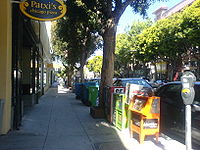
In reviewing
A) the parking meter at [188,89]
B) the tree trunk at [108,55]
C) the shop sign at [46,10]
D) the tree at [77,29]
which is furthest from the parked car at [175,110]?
the tree at [77,29]

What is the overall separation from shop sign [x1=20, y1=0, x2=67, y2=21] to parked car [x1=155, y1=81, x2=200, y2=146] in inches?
150

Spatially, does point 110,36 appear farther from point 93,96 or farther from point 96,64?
point 96,64

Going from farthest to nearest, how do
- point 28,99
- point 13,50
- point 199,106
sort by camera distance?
point 28,99 < point 13,50 < point 199,106

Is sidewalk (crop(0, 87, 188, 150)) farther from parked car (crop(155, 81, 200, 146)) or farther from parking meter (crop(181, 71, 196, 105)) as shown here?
parking meter (crop(181, 71, 196, 105))

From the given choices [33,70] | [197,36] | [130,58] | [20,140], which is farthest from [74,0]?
[130,58]

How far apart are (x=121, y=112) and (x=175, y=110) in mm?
1508

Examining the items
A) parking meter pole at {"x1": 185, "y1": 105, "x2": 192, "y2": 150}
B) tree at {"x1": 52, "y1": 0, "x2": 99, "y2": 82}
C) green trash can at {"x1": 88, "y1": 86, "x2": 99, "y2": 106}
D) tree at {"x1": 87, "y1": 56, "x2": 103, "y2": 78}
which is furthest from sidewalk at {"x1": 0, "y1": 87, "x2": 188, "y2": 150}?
tree at {"x1": 87, "y1": 56, "x2": 103, "y2": 78}

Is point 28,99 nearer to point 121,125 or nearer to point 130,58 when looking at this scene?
point 121,125

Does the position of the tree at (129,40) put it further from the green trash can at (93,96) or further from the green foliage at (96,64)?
the green foliage at (96,64)

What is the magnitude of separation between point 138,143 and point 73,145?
5.16ft

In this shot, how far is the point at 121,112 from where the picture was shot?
6352 millimetres

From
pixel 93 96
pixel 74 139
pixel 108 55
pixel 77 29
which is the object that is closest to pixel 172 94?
pixel 74 139

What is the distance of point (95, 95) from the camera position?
444 inches

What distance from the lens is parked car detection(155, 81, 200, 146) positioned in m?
4.91
